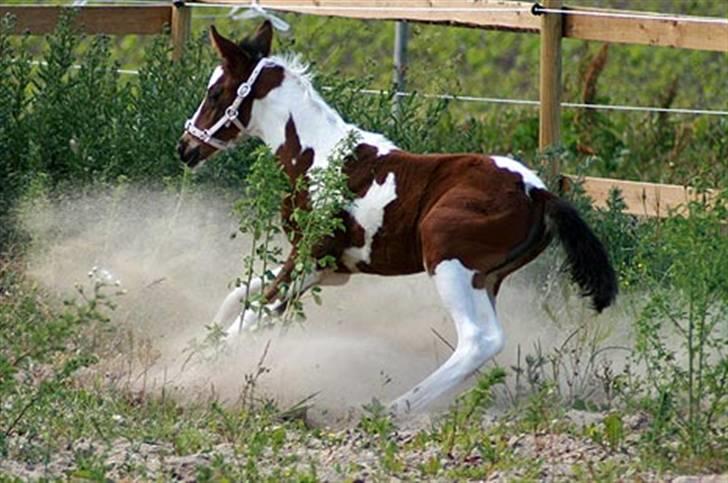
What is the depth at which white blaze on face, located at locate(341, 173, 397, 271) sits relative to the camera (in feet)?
29.9

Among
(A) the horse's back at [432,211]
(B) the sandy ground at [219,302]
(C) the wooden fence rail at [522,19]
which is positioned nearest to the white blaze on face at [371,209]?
(A) the horse's back at [432,211]

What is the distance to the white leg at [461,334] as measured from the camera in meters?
8.61

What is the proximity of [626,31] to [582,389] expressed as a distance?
9.80ft

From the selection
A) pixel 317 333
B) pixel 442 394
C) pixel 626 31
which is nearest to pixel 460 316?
pixel 442 394

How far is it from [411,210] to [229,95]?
1.20 m

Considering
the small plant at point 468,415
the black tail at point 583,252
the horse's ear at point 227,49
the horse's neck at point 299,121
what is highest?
the horse's ear at point 227,49

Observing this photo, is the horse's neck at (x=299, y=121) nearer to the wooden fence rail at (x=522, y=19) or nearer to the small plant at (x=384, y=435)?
the small plant at (x=384, y=435)

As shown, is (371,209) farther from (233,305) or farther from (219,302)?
(219,302)

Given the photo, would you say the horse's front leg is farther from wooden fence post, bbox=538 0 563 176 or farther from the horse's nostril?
wooden fence post, bbox=538 0 563 176

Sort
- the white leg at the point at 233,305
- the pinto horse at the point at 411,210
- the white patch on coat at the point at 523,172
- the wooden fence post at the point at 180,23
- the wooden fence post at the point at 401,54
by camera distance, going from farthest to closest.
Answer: the wooden fence post at the point at 401,54
the wooden fence post at the point at 180,23
the white leg at the point at 233,305
the white patch on coat at the point at 523,172
the pinto horse at the point at 411,210

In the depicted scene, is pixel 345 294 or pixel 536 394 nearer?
pixel 536 394

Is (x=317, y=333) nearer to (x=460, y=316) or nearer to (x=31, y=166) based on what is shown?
(x=460, y=316)

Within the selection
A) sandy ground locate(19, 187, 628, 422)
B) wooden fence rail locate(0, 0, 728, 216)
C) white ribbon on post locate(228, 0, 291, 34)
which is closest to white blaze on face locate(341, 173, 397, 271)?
sandy ground locate(19, 187, 628, 422)

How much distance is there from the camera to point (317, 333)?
984 cm
